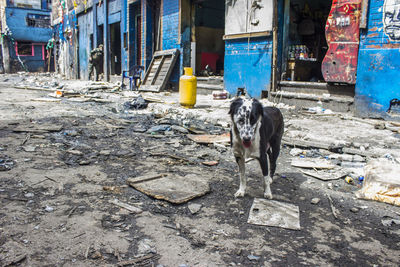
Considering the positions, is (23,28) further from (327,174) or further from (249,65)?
(327,174)

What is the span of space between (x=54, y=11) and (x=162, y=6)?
20.5 m

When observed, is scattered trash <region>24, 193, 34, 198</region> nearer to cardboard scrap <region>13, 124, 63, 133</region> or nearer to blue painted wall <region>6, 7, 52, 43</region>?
cardboard scrap <region>13, 124, 63, 133</region>

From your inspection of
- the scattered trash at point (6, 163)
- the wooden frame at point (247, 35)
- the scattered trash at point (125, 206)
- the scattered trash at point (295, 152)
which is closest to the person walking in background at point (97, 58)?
the wooden frame at point (247, 35)

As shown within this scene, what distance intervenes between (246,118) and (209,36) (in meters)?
13.1

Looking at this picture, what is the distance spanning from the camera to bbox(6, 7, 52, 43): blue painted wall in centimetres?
3338

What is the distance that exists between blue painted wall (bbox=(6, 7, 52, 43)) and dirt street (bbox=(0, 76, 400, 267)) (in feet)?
116

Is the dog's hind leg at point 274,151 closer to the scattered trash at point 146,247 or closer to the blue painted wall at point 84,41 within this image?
the scattered trash at point 146,247

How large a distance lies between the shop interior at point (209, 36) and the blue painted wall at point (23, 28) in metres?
27.8

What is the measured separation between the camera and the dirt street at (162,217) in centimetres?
212

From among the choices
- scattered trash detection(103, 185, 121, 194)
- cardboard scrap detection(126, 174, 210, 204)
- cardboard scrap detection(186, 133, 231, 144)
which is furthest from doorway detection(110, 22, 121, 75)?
scattered trash detection(103, 185, 121, 194)

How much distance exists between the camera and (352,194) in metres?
3.38

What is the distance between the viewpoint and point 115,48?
20.8 m

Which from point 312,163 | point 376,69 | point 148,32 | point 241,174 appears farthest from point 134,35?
point 241,174

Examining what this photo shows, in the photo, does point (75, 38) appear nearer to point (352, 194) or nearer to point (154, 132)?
point (154, 132)
